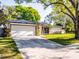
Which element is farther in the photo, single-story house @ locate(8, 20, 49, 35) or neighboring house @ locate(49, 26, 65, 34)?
neighboring house @ locate(49, 26, 65, 34)

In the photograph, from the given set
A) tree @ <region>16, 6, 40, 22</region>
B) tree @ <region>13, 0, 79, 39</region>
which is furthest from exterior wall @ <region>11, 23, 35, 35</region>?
tree @ <region>16, 6, 40, 22</region>

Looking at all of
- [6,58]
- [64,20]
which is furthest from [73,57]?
[64,20]

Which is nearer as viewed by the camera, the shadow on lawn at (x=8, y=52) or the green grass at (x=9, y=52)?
the green grass at (x=9, y=52)

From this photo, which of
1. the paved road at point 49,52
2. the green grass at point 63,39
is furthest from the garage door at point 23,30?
the paved road at point 49,52

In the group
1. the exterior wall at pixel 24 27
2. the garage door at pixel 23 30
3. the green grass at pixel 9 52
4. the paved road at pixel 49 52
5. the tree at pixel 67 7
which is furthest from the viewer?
the exterior wall at pixel 24 27

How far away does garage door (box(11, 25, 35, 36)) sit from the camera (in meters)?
43.5

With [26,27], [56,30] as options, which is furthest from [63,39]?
[56,30]

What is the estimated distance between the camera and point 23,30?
44500 millimetres

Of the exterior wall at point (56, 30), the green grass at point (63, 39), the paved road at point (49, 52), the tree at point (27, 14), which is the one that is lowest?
the exterior wall at point (56, 30)

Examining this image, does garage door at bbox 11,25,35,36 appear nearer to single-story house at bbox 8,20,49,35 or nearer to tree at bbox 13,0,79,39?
single-story house at bbox 8,20,49,35

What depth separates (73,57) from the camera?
14.5 meters

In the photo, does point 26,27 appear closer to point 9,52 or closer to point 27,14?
point 9,52

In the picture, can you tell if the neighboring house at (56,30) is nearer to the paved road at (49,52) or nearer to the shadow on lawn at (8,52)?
the paved road at (49,52)

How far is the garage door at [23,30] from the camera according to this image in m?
43.5
